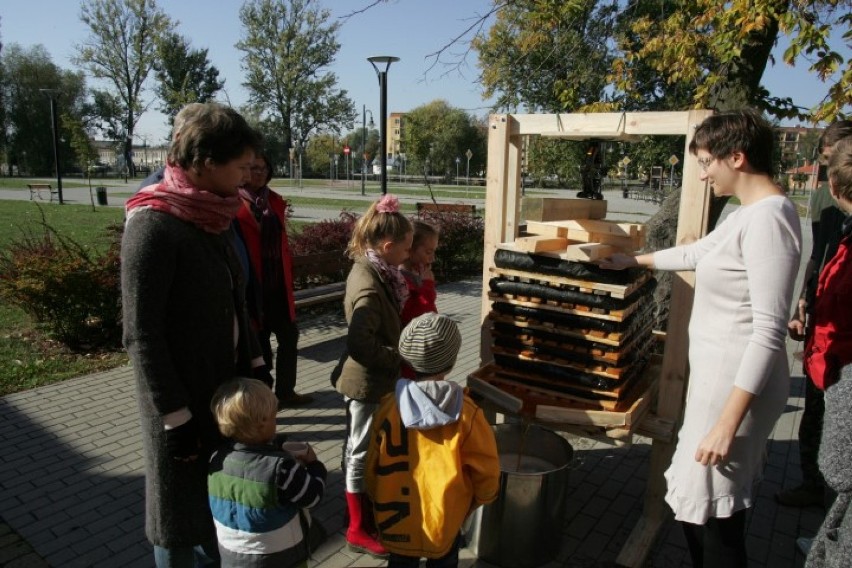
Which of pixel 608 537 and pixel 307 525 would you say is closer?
pixel 307 525

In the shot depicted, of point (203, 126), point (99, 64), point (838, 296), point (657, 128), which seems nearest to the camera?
point (203, 126)

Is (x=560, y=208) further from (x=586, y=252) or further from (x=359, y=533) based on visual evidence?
(x=359, y=533)

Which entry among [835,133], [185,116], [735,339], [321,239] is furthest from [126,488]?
→ [321,239]

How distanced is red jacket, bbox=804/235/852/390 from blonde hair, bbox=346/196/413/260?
1.85 meters

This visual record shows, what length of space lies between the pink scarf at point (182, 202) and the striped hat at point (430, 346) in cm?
80

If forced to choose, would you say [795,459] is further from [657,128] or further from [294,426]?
[294,426]

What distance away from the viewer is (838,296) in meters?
2.34

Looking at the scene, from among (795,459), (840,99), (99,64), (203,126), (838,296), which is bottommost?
(795,459)

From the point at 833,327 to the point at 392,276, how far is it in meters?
1.89

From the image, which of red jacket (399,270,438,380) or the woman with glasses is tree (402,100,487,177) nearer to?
the woman with glasses

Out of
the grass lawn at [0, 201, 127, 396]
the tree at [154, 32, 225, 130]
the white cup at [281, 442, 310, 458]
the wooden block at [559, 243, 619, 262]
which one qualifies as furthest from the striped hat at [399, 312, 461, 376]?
the tree at [154, 32, 225, 130]

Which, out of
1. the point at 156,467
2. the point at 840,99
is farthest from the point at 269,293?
the point at 840,99

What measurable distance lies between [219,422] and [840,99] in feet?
16.6

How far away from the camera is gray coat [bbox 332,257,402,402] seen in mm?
2766
